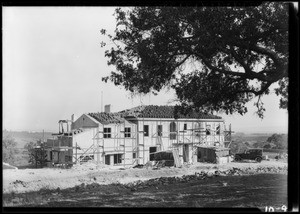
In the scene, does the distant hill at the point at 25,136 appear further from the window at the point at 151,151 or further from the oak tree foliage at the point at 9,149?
the window at the point at 151,151

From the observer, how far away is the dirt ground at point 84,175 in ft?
18.5

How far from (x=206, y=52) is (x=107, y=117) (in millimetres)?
1889

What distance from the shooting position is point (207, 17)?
5559 millimetres

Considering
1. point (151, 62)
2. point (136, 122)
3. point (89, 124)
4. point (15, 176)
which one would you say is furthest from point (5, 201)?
point (151, 62)

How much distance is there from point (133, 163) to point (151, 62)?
65.4 inches

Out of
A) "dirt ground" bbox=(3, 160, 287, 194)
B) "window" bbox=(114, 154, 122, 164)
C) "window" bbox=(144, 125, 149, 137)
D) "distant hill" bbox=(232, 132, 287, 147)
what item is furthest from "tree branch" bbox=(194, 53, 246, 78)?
→ "window" bbox=(114, 154, 122, 164)

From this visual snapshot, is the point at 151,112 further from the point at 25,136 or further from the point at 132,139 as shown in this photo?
the point at 25,136

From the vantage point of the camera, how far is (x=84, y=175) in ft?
19.0

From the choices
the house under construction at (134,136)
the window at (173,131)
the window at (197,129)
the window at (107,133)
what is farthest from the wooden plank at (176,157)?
the window at (107,133)

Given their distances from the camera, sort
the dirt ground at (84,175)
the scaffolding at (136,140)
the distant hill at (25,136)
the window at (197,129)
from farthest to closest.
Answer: the window at (197,129) → the scaffolding at (136,140) → the dirt ground at (84,175) → the distant hill at (25,136)

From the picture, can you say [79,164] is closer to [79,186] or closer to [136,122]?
[79,186]

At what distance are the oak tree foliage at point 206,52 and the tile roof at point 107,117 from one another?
511 mm

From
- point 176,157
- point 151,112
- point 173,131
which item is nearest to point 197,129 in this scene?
point 173,131
